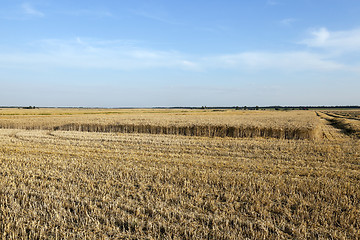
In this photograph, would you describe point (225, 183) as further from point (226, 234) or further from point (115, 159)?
point (115, 159)

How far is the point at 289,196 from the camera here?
6.25 meters

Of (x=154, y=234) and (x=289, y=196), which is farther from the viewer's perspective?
(x=289, y=196)

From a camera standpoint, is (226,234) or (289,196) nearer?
(226,234)

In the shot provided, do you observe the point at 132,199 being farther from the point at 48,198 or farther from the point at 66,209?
the point at 48,198

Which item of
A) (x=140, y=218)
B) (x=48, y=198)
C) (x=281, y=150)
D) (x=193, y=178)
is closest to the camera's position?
(x=140, y=218)

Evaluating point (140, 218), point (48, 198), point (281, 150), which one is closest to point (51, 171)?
point (48, 198)

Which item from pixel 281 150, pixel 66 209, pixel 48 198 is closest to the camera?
pixel 66 209

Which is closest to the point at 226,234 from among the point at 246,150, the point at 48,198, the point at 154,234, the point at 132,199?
the point at 154,234

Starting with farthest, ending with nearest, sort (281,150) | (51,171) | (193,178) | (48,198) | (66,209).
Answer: (281,150), (51,171), (193,178), (48,198), (66,209)

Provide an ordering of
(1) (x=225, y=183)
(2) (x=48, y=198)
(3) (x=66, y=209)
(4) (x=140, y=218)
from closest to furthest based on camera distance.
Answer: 1. (4) (x=140, y=218)
2. (3) (x=66, y=209)
3. (2) (x=48, y=198)
4. (1) (x=225, y=183)

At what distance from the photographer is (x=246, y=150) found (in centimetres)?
1332

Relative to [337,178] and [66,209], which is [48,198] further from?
[337,178]

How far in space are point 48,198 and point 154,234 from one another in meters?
3.28

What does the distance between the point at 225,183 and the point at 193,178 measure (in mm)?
1063
